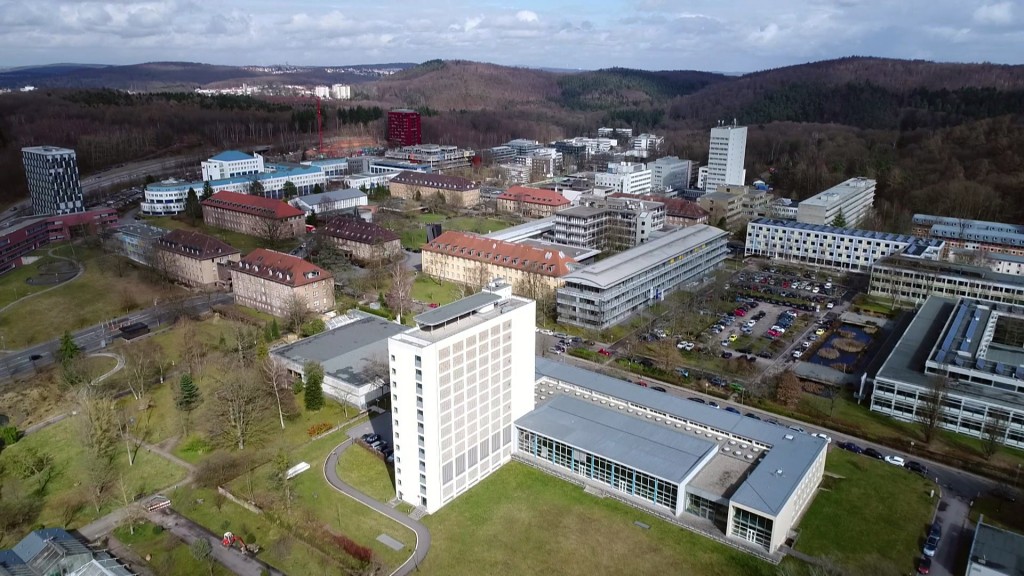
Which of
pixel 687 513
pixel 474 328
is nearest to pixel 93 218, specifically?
pixel 474 328

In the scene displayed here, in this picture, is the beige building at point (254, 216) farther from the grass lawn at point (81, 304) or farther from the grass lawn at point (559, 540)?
the grass lawn at point (559, 540)

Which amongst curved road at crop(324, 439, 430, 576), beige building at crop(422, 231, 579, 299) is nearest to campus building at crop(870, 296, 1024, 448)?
beige building at crop(422, 231, 579, 299)

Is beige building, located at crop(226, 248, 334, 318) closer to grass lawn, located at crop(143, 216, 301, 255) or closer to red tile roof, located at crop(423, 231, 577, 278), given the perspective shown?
red tile roof, located at crop(423, 231, 577, 278)

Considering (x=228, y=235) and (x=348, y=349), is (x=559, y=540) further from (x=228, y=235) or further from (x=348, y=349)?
(x=228, y=235)

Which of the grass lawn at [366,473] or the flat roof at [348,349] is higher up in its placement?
the flat roof at [348,349]

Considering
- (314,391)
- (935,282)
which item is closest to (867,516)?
(314,391)

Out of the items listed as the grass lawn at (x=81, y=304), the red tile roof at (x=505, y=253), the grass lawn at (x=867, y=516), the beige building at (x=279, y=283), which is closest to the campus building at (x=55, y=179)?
the grass lawn at (x=81, y=304)
